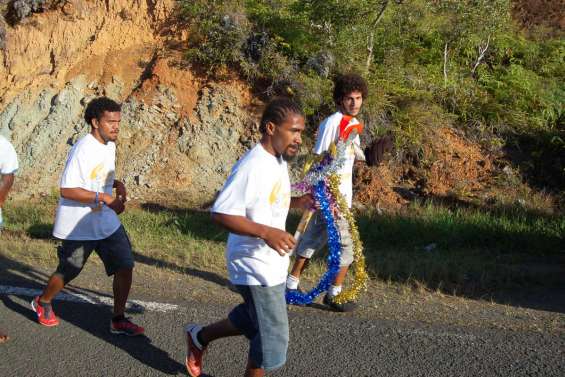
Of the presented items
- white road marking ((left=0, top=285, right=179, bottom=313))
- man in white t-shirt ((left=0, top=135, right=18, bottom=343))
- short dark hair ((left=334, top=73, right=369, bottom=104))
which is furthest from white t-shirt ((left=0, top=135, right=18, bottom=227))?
short dark hair ((left=334, top=73, right=369, bottom=104))

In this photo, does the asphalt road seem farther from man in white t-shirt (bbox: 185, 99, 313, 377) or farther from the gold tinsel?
man in white t-shirt (bbox: 185, 99, 313, 377)

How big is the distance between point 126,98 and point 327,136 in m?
7.79

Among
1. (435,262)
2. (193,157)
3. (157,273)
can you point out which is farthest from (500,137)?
(157,273)

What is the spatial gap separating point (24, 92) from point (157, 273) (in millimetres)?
7887

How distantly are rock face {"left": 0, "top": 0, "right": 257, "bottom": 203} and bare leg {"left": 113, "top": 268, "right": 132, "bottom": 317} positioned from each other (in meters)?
5.42

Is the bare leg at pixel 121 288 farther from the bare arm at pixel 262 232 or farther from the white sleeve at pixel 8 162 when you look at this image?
the bare arm at pixel 262 232

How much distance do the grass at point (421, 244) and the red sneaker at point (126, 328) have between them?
184 cm

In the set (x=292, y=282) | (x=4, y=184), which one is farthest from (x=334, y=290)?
(x=4, y=184)

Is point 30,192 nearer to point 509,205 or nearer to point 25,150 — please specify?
point 25,150

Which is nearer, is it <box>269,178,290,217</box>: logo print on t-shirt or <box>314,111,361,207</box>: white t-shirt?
<box>269,178,290,217</box>: logo print on t-shirt

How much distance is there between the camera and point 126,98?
11.9 metres

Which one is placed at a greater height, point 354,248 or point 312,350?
point 354,248

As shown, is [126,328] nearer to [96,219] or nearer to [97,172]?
[96,219]

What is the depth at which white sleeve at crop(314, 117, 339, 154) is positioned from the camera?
16.3ft
